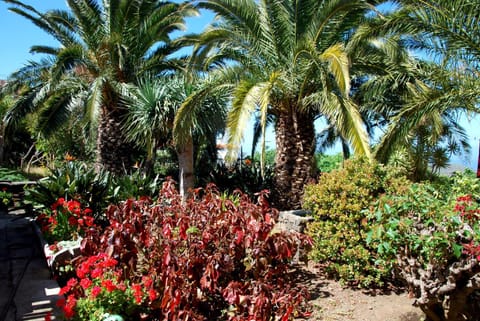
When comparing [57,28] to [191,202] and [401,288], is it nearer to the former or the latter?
[191,202]

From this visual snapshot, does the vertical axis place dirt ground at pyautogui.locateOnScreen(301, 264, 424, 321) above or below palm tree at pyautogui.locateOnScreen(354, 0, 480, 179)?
below

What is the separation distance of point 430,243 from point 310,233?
2583mm

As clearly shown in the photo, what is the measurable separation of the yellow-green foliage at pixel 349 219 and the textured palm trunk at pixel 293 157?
8.00 ft

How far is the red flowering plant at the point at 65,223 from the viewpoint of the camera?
615cm

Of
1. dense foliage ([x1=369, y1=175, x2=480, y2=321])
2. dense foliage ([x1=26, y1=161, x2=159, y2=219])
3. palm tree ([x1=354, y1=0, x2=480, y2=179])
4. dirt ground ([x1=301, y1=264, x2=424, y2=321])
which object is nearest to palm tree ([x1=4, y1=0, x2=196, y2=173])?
dense foliage ([x1=26, y1=161, x2=159, y2=219])

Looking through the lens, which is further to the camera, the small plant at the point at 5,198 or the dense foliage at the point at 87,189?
the small plant at the point at 5,198

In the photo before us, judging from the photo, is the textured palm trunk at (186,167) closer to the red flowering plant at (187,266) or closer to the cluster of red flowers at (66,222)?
the cluster of red flowers at (66,222)

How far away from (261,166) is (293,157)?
187 cm

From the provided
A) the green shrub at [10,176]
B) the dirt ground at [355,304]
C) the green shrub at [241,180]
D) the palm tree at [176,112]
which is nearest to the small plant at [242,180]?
the green shrub at [241,180]

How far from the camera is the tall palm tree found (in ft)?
23.9

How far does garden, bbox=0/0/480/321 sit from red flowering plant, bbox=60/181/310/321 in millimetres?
22

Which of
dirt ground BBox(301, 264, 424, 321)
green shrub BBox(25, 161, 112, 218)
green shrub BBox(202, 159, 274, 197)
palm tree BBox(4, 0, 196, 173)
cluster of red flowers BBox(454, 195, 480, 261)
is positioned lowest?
dirt ground BBox(301, 264, 424, 321)

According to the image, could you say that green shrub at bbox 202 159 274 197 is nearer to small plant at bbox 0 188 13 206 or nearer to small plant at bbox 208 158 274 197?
small plant at bbox 208 158 274 197

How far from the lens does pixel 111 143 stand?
1087 cm
